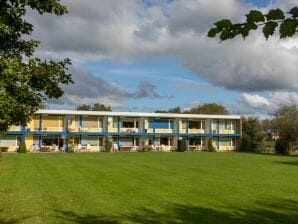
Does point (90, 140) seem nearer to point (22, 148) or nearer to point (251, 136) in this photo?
point (22, 148)

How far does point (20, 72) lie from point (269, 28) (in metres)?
6.93

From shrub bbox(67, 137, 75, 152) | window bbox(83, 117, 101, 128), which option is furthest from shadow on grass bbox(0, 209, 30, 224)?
window bbox(83, 117, 101, 128)

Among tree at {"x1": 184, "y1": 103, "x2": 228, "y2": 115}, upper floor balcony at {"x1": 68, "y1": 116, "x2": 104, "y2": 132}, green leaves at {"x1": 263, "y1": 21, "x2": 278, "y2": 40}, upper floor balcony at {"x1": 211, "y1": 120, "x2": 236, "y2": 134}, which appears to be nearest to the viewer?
green leaves at {"x1": 263, "y1": 21, "x2": 278, "y2": 40}

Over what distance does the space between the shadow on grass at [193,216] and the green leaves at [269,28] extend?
862 cm

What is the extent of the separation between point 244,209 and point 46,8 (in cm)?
748

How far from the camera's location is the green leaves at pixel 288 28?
9.89 feet

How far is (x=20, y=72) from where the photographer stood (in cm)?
913

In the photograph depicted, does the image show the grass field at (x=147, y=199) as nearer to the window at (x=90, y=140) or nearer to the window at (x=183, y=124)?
the window at (x=90, y=140)

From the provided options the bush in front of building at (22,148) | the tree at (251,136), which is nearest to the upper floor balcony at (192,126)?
the tree at (251,136)

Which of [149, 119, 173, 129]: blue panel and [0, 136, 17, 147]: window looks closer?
[0, 136, 17, 147]: window

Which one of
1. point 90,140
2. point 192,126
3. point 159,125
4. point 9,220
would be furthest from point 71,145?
point 9,220

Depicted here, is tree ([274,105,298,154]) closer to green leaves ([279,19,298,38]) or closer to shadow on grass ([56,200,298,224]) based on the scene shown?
shadow on grass ([56,200,298,224])

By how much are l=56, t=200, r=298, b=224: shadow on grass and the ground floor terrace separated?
45701 millimetres

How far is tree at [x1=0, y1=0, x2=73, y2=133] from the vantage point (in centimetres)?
898
